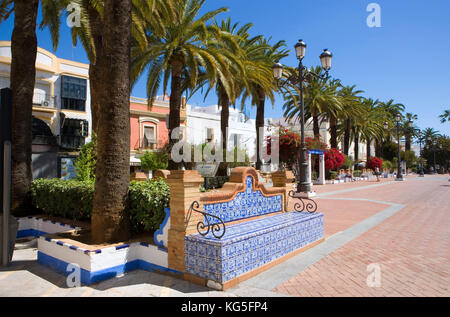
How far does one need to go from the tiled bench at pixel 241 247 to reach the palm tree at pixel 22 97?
559 centimetres

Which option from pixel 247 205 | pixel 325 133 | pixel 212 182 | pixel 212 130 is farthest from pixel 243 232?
pixel 325 133

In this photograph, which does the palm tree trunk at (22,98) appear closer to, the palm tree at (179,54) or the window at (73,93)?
the palm tree at (179,54)

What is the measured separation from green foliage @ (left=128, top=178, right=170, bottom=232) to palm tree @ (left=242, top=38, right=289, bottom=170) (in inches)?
483

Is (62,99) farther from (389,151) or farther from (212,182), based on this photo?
(389,151)

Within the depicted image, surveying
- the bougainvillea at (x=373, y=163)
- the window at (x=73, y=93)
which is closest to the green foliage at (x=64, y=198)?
the window at (x=73, y=93)

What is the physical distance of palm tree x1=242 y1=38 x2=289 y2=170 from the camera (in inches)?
663

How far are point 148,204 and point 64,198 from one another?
2938mm

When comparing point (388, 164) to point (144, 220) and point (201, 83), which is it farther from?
point (144, 220)

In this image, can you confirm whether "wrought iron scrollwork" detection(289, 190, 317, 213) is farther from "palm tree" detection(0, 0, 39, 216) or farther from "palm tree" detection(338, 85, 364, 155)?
"palm tree" detection(338, 85, 364, 155)

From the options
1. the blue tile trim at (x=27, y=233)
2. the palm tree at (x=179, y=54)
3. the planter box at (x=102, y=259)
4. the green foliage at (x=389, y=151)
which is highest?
the palm tree at (x=179, y=54)

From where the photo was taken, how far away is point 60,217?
7273mm

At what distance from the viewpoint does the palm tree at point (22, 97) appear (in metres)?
7.57

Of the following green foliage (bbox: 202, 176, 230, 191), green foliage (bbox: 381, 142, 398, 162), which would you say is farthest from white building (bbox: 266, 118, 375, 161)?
green foliage (bbox: 202, 176, 230, 191)
